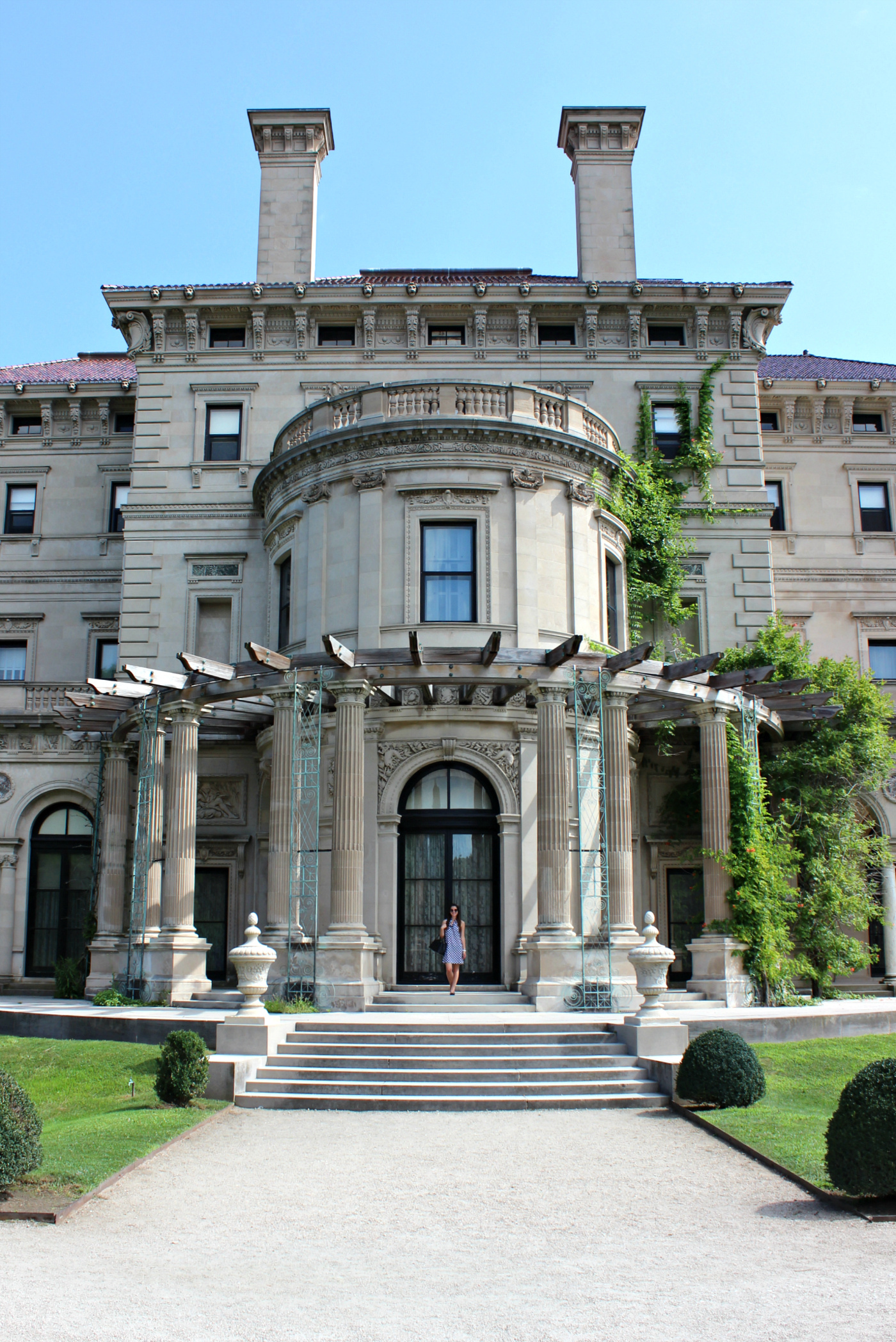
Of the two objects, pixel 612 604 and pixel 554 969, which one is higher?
pixel 612 604

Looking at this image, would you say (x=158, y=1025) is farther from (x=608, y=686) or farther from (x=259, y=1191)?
(x=608, y=686)

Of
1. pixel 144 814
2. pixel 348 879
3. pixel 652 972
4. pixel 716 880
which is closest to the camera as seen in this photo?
pixel 652 972

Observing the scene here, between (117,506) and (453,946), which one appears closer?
(453,946)

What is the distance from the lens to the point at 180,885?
74.9ft

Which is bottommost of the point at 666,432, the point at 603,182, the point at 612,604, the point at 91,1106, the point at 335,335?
the point at 91,1106

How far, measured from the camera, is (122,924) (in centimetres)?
2703

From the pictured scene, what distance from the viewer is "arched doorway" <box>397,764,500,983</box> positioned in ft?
76.3

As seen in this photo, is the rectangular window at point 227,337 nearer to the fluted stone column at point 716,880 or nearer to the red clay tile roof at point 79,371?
the red clay tile roof at point 79,371

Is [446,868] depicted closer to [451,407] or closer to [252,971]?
[252,971]

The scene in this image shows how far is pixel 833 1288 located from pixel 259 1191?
5179 millimetres

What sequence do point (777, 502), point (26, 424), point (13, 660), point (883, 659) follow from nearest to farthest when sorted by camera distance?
point (883, 659) → point (13, 660) → point (777, 502) → point (26, 424)

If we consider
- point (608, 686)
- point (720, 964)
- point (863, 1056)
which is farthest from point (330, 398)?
point (863, 1056)

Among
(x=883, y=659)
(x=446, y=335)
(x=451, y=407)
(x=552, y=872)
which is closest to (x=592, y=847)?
(x=552, y=872)

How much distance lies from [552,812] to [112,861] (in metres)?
11.5
